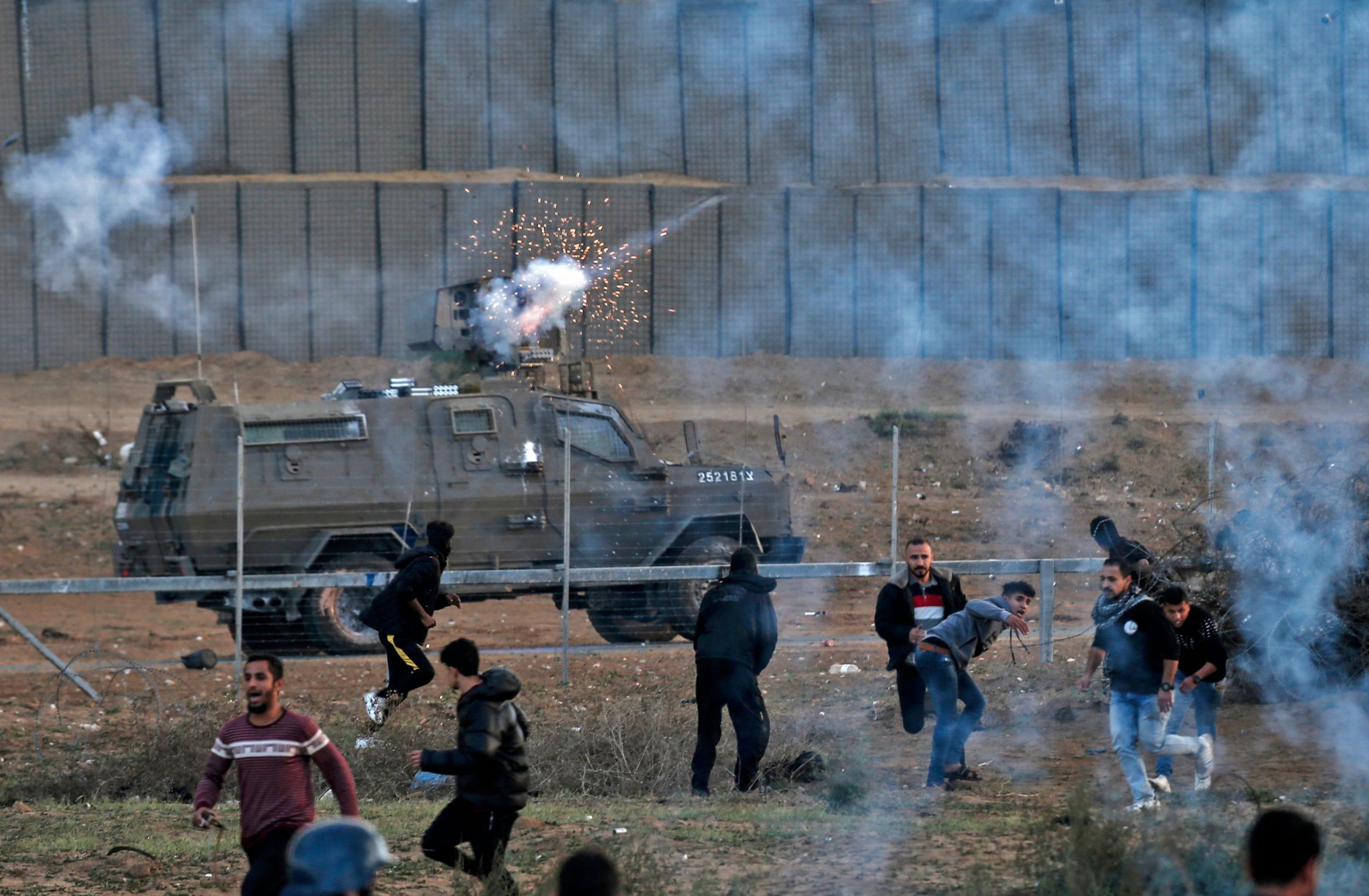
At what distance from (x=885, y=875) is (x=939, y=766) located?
2.15 meters

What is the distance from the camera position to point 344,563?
46.8ft

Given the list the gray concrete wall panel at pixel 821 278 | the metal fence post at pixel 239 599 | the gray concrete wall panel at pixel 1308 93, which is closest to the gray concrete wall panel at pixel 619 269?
the gray concrete wall panel at pixel 821 278

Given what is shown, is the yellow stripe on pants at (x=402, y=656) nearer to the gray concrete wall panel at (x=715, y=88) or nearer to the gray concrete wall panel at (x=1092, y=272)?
the gray concrete wall panel at (x=715, y=88)

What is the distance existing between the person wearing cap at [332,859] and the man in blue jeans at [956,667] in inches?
203

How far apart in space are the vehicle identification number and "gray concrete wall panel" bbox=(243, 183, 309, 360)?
465 inches

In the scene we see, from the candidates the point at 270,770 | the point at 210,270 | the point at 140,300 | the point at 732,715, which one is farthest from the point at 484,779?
the point at 210,270

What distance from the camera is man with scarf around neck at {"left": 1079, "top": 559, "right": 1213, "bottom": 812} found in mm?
7527

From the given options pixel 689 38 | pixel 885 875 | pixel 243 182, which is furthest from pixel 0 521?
pixel 885 875

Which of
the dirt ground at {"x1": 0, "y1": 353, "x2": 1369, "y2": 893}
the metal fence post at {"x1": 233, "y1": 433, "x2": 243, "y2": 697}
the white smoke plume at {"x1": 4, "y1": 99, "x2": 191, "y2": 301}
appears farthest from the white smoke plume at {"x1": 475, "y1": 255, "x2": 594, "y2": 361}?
the white smoke plume at {"x1": 4, "y1": 99, "x2": 191, "y2": 301}

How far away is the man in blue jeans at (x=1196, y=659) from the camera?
8011mm

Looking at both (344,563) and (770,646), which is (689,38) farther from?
(770,646)

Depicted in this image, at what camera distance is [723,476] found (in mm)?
15125

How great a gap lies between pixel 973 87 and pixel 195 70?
1317cm

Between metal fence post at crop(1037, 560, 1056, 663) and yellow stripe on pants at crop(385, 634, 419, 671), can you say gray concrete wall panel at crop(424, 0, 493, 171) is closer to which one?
metal fence post at crop(1037, 560, 1056, 663)
